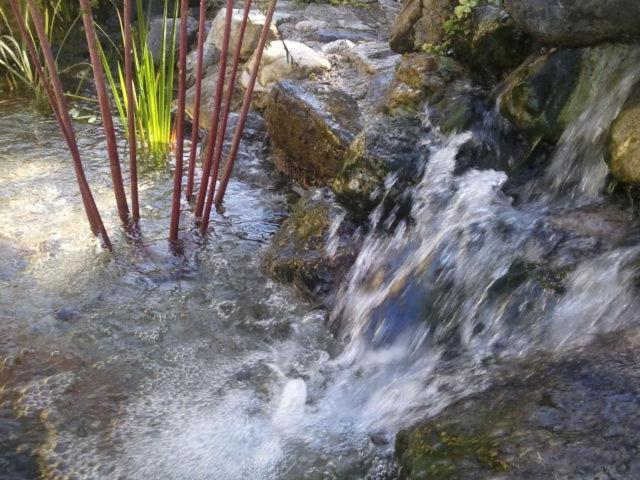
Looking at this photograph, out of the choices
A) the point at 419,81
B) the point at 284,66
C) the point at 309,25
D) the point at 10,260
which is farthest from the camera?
the point at 309,25

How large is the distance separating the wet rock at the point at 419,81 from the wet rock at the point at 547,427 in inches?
93.2

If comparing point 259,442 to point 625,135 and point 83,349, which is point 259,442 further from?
point 625,135

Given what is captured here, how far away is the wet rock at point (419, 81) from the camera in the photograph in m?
3.92

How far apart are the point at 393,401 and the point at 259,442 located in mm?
505

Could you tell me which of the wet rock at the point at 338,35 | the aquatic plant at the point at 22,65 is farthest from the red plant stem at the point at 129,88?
the wet rock at the point at 338,35

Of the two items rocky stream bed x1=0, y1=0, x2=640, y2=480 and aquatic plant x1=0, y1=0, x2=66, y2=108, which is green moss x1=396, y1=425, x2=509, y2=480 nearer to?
rocky stream bed x1=0, y1=0, x2=640, y2=480

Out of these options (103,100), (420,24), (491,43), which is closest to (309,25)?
(420,24)

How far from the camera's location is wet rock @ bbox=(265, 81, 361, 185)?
13.1 ft

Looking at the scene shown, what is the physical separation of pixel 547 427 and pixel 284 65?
4.37m

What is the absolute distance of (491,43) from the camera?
369 cm

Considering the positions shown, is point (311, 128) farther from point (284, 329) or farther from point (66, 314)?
point (66, 314)

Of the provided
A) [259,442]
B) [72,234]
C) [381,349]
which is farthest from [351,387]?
[72,234]

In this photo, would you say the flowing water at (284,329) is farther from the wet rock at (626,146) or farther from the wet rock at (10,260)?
the wet rock at (626,146)

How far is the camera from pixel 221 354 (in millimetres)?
2740
